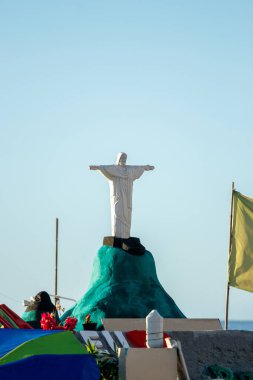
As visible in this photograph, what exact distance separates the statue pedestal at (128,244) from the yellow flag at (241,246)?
237cm

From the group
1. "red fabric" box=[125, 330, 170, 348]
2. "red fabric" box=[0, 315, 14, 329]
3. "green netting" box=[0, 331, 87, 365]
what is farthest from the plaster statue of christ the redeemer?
"green netting" box=[0, 331, 87, 365]

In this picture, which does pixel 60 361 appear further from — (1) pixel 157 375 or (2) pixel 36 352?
(1) pixel 157 375

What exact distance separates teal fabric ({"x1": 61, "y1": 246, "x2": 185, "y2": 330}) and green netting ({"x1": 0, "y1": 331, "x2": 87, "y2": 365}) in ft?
39.1

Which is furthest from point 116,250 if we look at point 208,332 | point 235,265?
point 208,332

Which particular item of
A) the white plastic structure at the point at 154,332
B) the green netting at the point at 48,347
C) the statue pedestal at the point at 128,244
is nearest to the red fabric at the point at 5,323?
the white plastic structure at the point at 154,332

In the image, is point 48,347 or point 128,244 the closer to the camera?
point 48,347

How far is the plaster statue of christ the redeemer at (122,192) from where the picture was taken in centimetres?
3819

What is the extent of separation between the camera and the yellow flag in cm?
3884

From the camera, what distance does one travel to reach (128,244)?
3816cm

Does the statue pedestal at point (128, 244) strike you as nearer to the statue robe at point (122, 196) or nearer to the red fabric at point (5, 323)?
the statue robe at point (122, 196)

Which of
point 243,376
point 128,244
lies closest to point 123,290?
point 128,244

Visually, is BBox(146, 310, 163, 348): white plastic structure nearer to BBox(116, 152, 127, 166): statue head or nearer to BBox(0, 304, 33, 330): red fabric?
BBox(0, 304, 33, 330): red fabric

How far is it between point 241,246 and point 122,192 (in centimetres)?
338

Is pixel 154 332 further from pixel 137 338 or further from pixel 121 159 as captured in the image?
pixel 121 159
